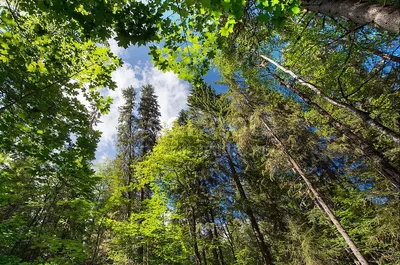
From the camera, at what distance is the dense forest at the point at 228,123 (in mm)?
2957

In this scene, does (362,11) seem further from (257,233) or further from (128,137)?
(128,137)

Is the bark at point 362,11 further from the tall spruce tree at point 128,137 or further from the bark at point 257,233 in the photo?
the tall spruce tree at point 128,137

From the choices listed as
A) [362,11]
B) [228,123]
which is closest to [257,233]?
[228,123]

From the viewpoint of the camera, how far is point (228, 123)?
1255 centimetres

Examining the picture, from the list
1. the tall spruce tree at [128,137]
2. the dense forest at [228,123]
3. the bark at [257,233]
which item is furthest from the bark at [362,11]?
the tall spruce tree at [128,137]

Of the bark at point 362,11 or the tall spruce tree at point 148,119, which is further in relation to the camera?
the tall spruce tree at point 148,119

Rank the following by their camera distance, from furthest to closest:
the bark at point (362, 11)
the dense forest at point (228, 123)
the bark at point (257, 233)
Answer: the bark at point (257, 233), the dense forest at point (228, 123), the bark at point (362, 11)

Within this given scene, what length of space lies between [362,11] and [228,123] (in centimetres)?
1062

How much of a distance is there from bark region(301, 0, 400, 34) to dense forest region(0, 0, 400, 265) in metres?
0.01

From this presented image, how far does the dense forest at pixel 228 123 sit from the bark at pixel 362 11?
11mm

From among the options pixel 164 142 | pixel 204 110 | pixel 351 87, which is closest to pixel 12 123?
pixel 164 142

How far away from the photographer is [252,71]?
26.6ft

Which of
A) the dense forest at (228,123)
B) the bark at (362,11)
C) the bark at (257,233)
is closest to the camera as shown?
the bark at (362,11)

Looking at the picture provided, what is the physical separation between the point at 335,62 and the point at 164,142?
26.0 ft
